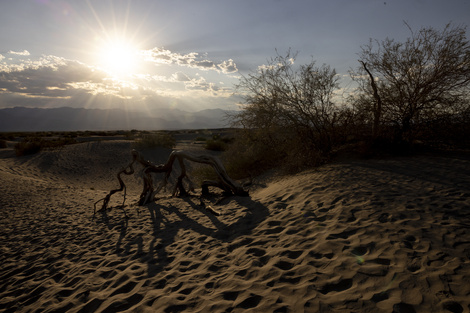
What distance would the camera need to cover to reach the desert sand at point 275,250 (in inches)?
119

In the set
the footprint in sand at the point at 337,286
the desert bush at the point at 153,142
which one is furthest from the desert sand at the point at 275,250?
the desert bush at the point at 153,142

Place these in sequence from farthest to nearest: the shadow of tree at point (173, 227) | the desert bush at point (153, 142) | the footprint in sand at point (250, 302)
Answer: the desert bush at point (153, 142) < the shadow of tree at point (173, 227) < the footprint in sand at point (250, 302)

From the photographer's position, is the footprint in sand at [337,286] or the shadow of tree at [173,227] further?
the shadow of tree at [173,227]

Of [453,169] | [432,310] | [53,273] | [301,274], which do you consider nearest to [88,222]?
[53,273]

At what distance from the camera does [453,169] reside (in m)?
6.94

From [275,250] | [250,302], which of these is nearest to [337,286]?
[250,302]

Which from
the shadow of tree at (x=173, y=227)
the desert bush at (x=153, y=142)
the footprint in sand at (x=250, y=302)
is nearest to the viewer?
the footprint in sand at (x=250, y=302)

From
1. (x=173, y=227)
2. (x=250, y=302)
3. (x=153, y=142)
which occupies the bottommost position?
(x=173, y=227)

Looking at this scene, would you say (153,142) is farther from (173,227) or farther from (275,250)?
(275,250)

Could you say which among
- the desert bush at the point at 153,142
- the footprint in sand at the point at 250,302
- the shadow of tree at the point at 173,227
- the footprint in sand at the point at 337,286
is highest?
the desert bush at the point at 153,142

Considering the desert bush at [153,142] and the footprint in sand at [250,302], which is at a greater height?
the desert bush at [153,142]

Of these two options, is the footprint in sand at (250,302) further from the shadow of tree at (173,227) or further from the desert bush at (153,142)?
the desert bush at (153,142)

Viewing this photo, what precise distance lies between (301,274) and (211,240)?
2220 millimetres

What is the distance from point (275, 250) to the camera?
13.7 ft
